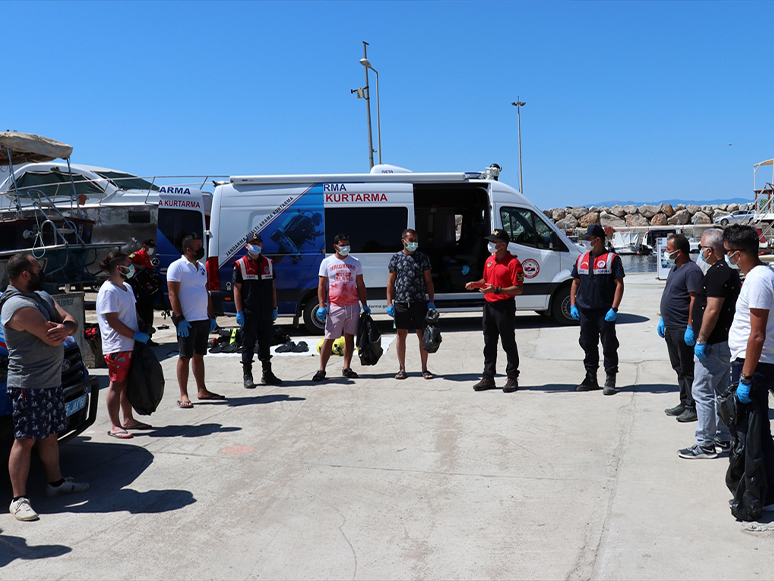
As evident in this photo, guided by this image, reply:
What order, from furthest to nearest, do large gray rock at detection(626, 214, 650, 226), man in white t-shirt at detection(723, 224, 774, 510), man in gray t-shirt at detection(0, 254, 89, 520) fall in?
large gray rock at detection(626, 214, 650, 226) < man in gray t-shirt at detection(0, 254, 89, 520) < man in white t-shirt at detection(723, 224, 774, 510)

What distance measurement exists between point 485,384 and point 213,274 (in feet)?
19.2

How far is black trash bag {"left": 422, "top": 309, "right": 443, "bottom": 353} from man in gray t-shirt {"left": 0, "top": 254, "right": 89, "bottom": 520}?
14.5ft

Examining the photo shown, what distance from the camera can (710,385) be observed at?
5.00m

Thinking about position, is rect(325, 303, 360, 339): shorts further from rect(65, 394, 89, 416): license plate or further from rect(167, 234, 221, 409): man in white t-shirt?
rect(65, 394, 89, 416): license plate

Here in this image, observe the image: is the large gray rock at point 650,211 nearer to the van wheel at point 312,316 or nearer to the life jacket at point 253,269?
the van wheel at point 312,316

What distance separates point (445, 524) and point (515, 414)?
2.58 meters

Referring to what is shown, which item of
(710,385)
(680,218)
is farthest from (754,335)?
(680,218)

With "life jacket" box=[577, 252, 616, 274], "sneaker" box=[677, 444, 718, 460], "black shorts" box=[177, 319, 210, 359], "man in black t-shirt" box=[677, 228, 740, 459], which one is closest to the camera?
"man in black t-shirt" box=[677, 228, 740, 459]

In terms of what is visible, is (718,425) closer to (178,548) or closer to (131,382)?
(178,548)

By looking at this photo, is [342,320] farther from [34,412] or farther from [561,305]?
[561,305]

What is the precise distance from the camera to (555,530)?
12.8ft

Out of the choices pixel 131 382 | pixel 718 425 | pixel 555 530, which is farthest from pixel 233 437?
pixel 718 425

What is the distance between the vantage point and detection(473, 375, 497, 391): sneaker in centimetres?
746

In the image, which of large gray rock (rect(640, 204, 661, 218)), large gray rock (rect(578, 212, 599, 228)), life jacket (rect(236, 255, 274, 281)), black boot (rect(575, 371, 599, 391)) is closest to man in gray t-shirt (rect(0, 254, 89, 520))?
life jacket (rect(236, 255, 274, 281))
